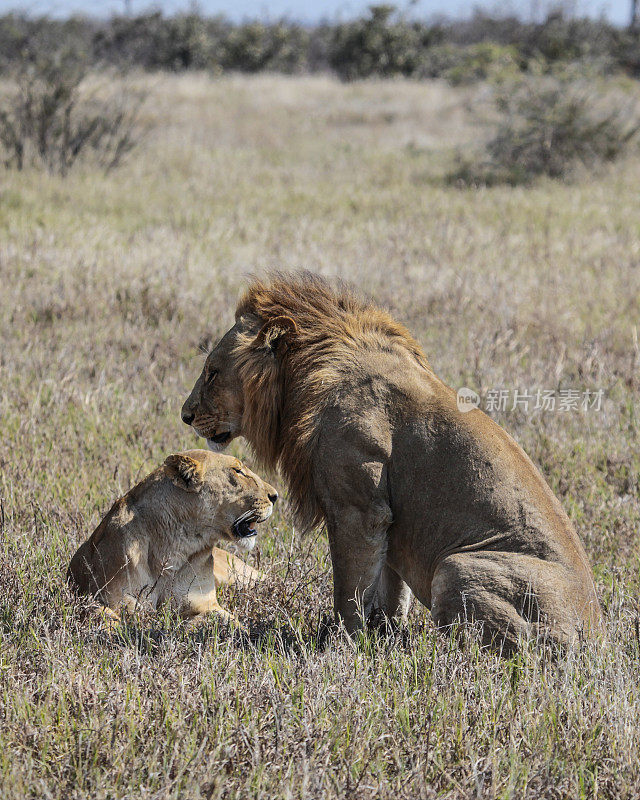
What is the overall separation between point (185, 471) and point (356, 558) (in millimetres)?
835

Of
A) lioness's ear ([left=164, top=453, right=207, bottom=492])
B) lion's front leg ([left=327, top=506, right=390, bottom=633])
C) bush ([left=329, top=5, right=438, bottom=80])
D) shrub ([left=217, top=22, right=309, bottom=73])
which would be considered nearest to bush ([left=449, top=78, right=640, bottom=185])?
lioness's ear ([left=164, top=453, right=207, bottom=492])

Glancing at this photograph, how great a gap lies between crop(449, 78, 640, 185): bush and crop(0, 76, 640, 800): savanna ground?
204 cm

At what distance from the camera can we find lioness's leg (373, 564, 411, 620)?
Result: 169 inches

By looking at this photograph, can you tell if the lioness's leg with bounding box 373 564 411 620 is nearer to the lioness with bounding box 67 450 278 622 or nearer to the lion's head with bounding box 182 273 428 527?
the lion's head with bounding box 182 273 428 527

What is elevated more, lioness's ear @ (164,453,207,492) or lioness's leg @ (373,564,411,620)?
lioness's ear @ (164,453,207,492)

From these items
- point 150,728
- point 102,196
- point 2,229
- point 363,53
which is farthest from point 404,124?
point 150,728

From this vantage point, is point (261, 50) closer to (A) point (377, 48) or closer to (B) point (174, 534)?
(A) point (377, 48)

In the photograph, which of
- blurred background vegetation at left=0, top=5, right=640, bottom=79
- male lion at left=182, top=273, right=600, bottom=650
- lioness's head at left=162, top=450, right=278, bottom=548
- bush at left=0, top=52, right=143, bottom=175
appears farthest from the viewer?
blurred background vegetation at left=0, top=5, right=640, bottom=79

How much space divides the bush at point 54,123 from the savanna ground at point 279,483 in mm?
822

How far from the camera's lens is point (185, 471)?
4.12 meters

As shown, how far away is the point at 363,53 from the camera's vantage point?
46688mm

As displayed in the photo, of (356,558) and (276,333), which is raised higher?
(276,333)

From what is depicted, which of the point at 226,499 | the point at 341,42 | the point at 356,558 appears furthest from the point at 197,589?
the point at 341,42

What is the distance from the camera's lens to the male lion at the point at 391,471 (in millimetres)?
3584
